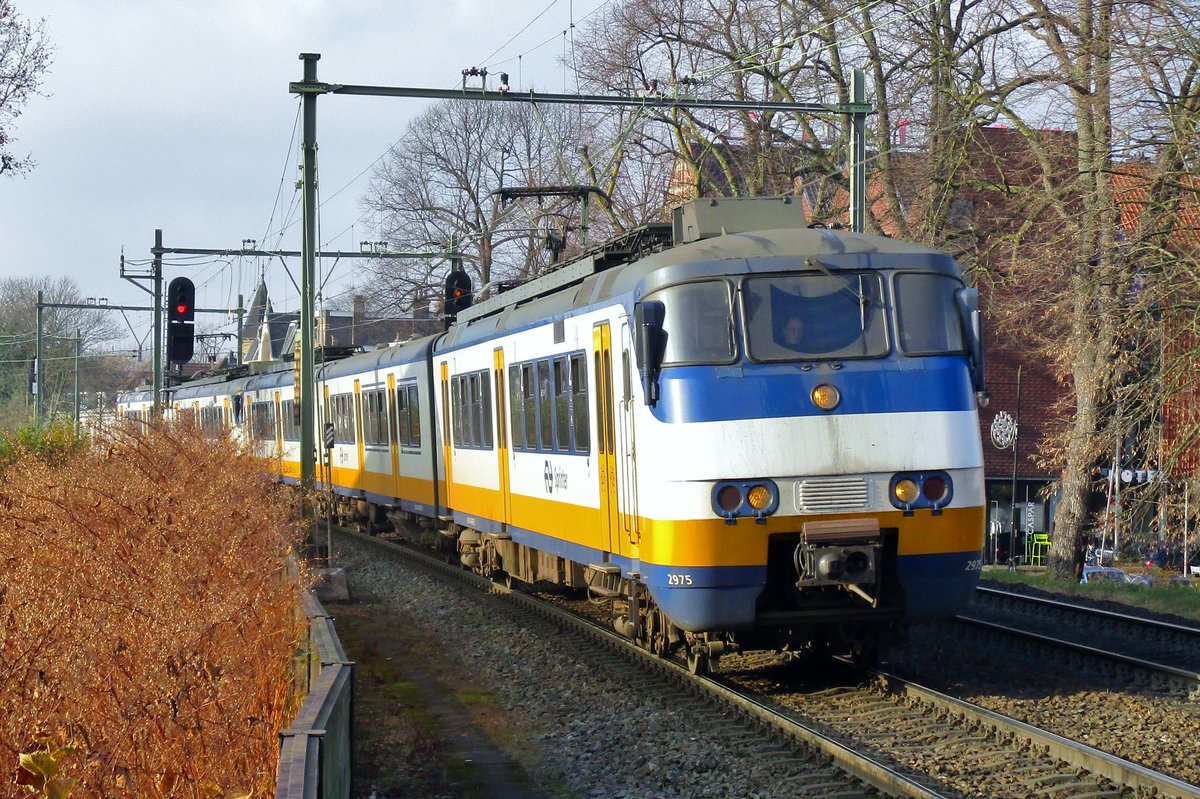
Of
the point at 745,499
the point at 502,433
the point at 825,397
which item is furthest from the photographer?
the point at 502,433

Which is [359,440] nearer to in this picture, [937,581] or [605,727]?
[605,727]

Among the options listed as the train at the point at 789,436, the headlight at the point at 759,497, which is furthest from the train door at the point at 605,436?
the headlight at the point at 759,497

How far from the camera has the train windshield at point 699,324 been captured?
902cm

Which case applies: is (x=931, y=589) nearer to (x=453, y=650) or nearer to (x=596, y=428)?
(x=596, y=428)

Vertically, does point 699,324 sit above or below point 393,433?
above

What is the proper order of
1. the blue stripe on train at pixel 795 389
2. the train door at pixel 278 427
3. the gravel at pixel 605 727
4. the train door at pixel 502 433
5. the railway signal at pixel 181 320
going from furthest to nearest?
the train door at pixel 278 427 < the railway signal at pixel 181 320 < the train door at pixel 502 433 < the blue stripe on train at pixel 795 389 < the gravel at pixel 605 727

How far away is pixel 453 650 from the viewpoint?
12.4 metres

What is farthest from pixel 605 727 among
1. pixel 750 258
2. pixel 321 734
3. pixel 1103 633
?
pixel 1103 633

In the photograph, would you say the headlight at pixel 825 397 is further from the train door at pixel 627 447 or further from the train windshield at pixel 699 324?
the train door at pixel 627 447

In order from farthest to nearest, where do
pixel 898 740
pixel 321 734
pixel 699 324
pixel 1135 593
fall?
pixel 1135 593, pixel 699 324, pixel 898 740, pixel 321 734

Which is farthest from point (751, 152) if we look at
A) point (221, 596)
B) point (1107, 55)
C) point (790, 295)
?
point (221, 596)

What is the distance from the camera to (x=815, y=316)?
9.16 m

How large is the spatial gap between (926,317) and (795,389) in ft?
3.43

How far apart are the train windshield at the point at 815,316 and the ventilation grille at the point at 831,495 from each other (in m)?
0.81
